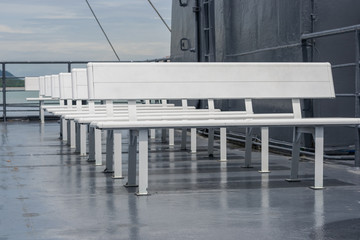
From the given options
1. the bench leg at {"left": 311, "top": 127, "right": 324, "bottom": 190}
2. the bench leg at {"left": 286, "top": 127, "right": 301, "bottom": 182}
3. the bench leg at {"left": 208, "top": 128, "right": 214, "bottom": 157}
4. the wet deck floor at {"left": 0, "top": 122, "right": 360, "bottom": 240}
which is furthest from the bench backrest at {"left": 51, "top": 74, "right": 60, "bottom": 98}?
the bench leg at {"left": 311, "top": 127, "right": 324, "bottom": 190}

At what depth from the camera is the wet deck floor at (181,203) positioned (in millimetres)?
4098

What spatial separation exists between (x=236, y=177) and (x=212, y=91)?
82 centimetres

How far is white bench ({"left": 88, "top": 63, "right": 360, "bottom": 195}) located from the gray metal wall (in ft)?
5.18

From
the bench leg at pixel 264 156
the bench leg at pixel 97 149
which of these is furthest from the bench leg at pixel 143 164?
the bench leg at pixel 97 149

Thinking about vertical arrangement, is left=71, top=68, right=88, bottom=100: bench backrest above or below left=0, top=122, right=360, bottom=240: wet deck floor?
above

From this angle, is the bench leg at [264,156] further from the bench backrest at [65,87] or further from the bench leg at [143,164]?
the bench backrest at [65,87]

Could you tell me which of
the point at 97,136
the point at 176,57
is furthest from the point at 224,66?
the point at 176,57

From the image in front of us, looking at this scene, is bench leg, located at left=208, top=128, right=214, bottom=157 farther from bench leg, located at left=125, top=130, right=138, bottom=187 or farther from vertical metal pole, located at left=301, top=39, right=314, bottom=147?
bench leg, located at left=125, top=130, right=138, bottom=187

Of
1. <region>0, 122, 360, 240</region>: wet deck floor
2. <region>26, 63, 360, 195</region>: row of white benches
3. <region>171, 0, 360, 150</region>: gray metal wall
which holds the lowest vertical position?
<region>0, 122, 360, 240</region>: wet deck floor

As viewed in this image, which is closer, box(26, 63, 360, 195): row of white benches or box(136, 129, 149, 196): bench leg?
box(136, 129, 149, 196): bench leg

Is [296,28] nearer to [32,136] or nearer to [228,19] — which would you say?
[228,19]

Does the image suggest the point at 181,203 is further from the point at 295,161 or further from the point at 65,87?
the point at 65,87

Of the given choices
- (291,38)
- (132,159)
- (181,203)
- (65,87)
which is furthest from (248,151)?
(65,87)

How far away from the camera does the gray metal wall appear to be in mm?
8164
